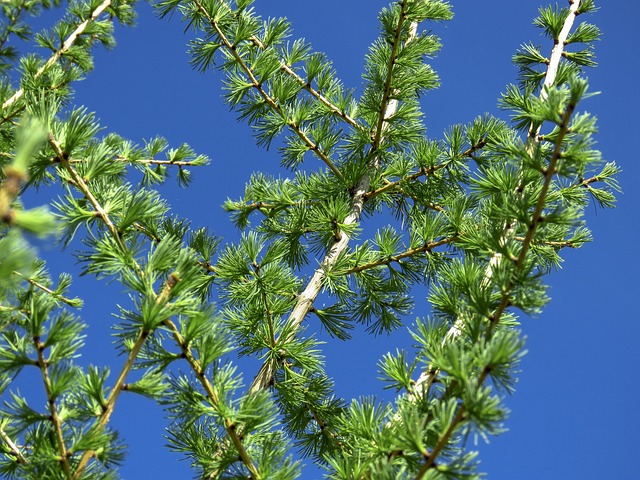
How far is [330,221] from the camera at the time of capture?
77.7 inches

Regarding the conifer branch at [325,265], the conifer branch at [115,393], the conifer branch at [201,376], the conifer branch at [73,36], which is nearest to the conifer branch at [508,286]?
the conifer branch at [201,376]

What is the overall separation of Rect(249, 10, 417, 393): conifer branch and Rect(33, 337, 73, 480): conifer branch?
765mm

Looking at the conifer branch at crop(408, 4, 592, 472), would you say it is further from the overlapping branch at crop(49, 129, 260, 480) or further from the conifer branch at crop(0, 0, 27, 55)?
the conifer branch at crop(0, 0, 27, 55)

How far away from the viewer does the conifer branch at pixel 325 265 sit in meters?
1.76

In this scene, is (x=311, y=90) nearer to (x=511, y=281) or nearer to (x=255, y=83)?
(x=255, y=83)

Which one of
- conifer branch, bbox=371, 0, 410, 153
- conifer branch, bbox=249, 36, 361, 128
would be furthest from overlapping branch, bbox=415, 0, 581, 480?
conifer branch, bbox=249, 36, 361, 128

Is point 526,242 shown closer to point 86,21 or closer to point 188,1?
point 188,1

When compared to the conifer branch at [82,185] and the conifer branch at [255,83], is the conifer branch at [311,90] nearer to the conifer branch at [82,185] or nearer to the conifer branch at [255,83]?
the conifer branch at [255,83]

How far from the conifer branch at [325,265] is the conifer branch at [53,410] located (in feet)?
2.51

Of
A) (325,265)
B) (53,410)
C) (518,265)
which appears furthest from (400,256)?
(53,410)

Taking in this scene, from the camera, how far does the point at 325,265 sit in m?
1.93

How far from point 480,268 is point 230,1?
131 cm

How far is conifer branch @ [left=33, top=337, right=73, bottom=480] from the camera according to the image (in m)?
0.95

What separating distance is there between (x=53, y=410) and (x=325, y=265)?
A: 3.45 ft
